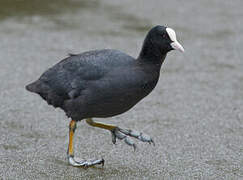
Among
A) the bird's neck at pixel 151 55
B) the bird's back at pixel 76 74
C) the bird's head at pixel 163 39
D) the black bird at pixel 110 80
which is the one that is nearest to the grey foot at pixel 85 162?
the black bird at pixel 110 80

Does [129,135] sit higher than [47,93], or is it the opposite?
[47,93]

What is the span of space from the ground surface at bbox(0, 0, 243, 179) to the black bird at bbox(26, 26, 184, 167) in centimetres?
28

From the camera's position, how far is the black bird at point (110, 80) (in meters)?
3.77

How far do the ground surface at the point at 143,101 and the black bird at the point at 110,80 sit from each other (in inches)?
11.2

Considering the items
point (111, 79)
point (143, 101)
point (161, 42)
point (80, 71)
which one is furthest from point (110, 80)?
point (143, 101)

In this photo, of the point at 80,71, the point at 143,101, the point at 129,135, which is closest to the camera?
the point at 80,71

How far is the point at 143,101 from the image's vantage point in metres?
5.43

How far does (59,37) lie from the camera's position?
697 centimetres

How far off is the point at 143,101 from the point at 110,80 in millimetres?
1688

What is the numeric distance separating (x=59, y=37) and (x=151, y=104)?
2078 millimetres

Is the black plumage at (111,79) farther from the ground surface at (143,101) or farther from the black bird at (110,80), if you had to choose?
the ground surface at (143,101)

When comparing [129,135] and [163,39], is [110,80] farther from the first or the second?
[129,135]

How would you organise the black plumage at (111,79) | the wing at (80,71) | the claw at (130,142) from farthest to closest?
the claw at (130,142) < the wing at (80,71) < the black plumage at (111,79)

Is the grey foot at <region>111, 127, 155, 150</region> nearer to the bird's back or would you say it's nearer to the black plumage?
the black plumage
